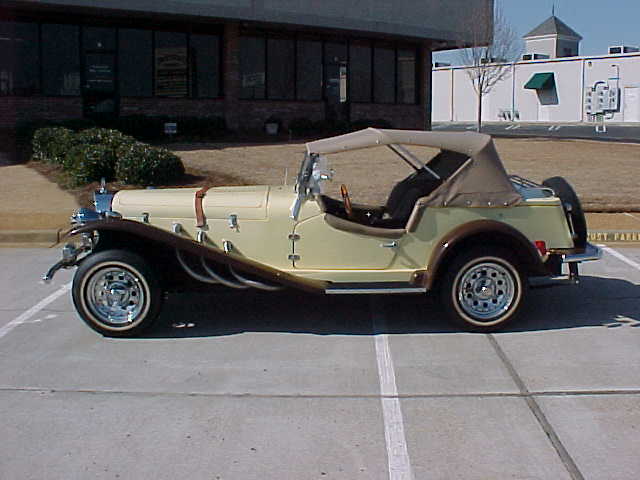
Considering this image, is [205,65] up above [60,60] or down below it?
above

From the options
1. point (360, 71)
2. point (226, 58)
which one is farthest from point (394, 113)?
point (226, 58)

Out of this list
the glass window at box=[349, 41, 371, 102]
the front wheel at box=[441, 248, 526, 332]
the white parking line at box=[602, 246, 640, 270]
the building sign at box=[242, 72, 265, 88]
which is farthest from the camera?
the glass window at box=[349, 41, 371, 102]

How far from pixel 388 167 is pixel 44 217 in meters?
6.88

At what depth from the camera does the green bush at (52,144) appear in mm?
15789

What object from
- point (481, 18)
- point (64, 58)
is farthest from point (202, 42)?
point (481, 18)

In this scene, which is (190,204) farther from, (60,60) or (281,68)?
(281,68)

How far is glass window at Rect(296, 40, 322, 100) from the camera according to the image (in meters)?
26.3

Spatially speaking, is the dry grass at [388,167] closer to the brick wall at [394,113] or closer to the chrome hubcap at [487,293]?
Answer: the chrome hubcap at [487,293]

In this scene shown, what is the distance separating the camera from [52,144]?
16.6 meters

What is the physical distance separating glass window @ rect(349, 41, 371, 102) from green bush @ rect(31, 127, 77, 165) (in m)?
12.2

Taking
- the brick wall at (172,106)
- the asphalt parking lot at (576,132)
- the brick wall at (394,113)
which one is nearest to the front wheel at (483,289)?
the brick wall at (172,106)

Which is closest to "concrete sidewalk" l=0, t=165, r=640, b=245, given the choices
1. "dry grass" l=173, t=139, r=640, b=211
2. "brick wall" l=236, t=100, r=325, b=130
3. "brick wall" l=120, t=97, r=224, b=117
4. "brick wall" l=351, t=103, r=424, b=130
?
"dry grass" l=173, t=139, r=640, b=211

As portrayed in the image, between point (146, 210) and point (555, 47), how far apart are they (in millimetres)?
59691

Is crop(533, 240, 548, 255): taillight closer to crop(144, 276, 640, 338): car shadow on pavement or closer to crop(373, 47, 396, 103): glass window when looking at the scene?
crop(144, 276, 640, 338): car shadow on pavement
